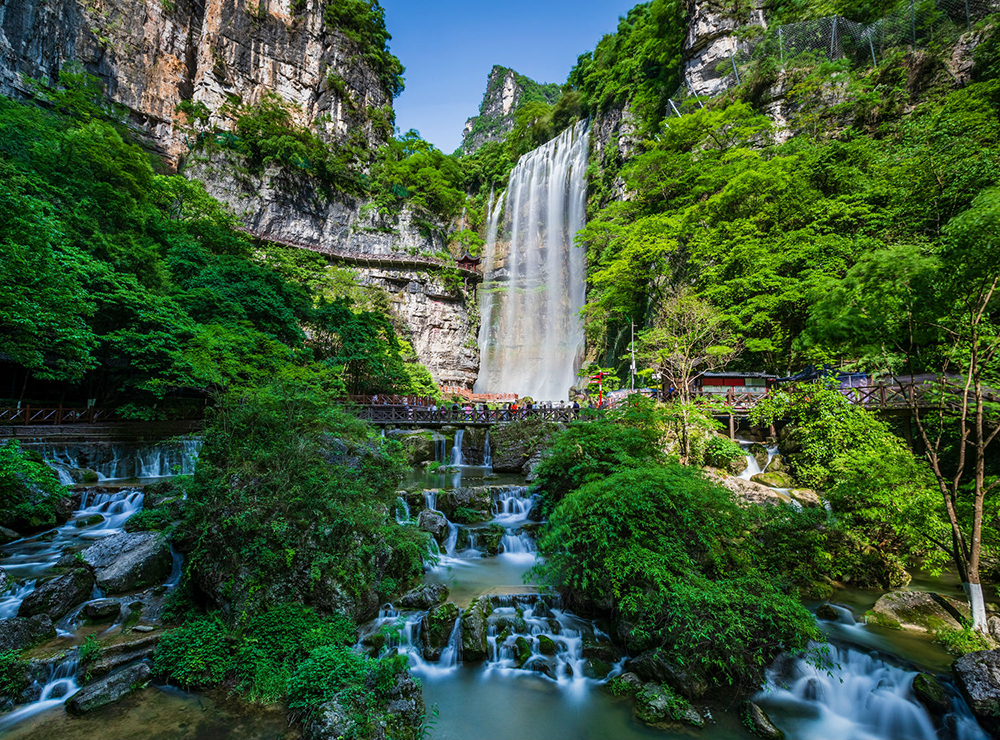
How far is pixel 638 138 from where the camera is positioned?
2702cm

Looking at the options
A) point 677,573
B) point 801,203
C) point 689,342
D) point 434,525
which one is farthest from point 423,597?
point 801,203

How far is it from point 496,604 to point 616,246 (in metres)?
20.6

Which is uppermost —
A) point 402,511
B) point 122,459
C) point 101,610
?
point 122,459

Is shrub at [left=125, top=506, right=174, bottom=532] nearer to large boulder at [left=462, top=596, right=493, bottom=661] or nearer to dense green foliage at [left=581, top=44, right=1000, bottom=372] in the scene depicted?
large boulder at [left=462, top=596, right=493, bottom=661]

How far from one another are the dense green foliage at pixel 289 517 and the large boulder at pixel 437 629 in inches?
36.8

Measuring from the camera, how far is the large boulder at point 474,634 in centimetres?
600

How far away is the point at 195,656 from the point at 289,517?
188 centimetres

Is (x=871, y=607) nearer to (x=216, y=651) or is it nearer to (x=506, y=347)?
(x=216, y=651)

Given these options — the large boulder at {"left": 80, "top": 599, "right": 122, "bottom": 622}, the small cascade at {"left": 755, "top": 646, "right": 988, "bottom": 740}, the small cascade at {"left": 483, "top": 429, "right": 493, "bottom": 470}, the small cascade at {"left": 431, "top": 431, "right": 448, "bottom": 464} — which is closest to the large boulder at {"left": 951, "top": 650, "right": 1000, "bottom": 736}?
the small cascade at {"left": 755, "top": 646, "right": 988, "bottom": 740}

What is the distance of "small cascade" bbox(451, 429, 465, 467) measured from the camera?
18703mm

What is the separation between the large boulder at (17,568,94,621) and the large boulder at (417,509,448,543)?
578 cm

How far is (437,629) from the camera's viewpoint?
6160 millimetres

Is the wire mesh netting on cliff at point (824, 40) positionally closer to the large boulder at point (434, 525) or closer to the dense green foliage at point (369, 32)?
the large boulder at point (434, 525)

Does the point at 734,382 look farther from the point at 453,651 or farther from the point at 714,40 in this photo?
the point at 714,40
